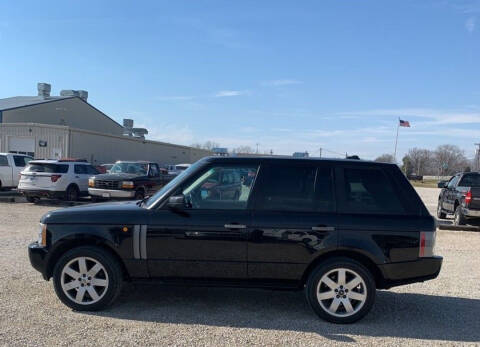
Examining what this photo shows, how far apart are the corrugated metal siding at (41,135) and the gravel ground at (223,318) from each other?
1014 inches

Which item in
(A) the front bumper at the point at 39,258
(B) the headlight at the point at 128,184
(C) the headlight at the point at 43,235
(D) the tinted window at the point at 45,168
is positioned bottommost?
(A) the front bumper at the point at 39,258

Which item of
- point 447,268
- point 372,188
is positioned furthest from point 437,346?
point 447,268

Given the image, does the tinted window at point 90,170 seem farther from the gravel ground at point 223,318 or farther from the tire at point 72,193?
the gravel ground at point 223,318

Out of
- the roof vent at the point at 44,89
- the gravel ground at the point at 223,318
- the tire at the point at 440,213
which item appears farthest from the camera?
the roof vent at the point at 44,89

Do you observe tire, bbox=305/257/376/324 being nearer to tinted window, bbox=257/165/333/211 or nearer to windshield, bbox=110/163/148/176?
tinted window, bbox=257/165/333/211

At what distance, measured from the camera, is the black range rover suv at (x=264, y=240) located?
4.93 meters

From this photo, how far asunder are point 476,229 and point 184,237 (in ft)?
36.3

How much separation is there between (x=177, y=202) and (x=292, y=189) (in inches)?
52.7

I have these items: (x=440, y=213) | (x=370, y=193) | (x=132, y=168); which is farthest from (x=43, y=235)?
(x=440, y=213)

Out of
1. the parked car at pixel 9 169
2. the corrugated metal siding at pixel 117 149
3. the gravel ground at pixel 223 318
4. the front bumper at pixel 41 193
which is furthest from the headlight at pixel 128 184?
the corrugated metal siding at pixel 117 149

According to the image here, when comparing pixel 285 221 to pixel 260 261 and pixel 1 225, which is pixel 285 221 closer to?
pixel 260 261

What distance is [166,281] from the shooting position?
5.04m

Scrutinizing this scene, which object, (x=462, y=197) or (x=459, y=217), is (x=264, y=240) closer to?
(x=462, y=197)

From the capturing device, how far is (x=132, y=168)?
56.5ft
